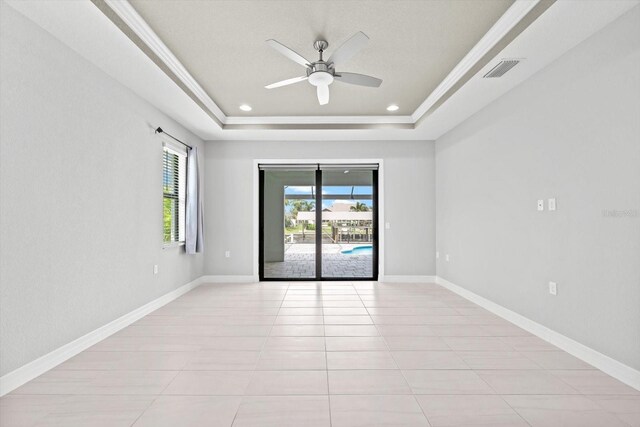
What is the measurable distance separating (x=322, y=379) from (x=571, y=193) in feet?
8.29

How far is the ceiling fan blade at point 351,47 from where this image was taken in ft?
7.95

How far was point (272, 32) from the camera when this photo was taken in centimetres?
278

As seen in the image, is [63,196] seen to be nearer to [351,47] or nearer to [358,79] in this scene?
[351,47]

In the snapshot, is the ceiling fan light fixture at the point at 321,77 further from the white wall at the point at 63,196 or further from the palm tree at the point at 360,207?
the palm tree at the point at 360,207

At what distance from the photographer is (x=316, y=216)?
598cm

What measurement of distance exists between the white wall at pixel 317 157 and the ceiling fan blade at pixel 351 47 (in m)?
2.97

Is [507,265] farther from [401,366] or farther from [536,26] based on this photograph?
[536,26]

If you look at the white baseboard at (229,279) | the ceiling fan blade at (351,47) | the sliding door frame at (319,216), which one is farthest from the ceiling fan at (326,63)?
the white baseboard at (229,279)

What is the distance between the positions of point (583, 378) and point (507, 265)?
1.50 metres

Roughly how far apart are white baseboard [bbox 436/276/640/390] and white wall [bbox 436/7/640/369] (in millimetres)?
55

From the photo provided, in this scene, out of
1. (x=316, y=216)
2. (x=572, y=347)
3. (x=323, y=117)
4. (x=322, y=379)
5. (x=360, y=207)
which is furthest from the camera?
(x=360, y=207)

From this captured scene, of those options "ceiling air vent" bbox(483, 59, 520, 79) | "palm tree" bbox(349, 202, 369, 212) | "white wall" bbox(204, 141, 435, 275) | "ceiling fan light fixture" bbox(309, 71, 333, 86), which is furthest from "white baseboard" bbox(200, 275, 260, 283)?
"ceiling air vent" bbox(483, 59, 520, 79)

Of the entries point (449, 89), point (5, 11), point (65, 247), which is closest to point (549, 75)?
point (449, 89)

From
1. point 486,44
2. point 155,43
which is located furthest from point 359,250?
point 155,43
